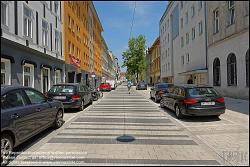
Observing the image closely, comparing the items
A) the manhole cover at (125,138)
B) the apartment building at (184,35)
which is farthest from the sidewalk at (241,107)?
the manhole cover at (125,138)

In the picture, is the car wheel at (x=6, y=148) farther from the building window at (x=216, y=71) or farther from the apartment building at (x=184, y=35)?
the building window at (x=216, y=71)

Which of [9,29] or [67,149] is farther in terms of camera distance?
[9,29]

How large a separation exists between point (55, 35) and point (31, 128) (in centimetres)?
1624

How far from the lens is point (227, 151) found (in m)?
4.97

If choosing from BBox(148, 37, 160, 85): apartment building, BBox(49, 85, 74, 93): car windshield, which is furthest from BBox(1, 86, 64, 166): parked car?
BBox(148, 37, 160, 85): apartment building

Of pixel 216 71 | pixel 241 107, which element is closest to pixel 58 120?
pixel 241 107

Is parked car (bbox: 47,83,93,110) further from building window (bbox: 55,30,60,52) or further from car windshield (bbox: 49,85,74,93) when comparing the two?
building window (bbox: 55,30,60,52)

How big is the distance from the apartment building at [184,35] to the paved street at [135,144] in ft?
6.84

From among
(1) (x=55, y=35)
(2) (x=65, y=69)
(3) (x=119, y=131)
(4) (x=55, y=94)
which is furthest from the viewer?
(2) (x=65, y=69)

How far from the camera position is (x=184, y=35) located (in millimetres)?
Result: 6363

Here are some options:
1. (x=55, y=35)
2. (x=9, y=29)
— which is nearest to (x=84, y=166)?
(x=9, y=29)

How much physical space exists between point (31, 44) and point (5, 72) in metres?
3.10

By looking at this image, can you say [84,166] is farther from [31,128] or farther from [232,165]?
[232,165]

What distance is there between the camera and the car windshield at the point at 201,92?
871 centimetres
